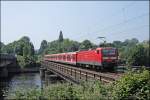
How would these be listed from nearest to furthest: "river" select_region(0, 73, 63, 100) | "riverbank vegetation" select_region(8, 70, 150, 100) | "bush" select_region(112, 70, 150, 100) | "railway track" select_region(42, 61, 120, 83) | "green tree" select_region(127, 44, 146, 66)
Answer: "riverbank vegetation" select_region(8, 70, 150, 100), "river" select_region(0, 73, 63, 100), "bush" select_region(112, 70, 150, 100), "railway track" select_region(42, 61, 120, 83), "green tree" select_region(127, 44, 146, 66)

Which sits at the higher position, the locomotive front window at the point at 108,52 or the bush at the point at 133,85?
the locomotive front window at the point at 108,52

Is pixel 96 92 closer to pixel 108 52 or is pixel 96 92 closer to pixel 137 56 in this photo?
pixel 108 52

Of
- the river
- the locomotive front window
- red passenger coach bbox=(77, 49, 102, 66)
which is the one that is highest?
the locomotive front window

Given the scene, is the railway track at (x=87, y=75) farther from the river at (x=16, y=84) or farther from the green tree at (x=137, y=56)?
the green tree at (x=137, y=56)

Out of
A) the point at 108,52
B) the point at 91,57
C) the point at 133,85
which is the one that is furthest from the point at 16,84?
the point at 133,85

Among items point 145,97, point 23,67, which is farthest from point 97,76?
point 23,67

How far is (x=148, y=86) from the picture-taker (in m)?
15.3

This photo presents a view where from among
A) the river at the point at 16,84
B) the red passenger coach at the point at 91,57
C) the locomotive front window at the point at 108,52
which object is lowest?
the river at the point at 16,84

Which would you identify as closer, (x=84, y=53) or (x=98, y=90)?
(x=98, y=90)

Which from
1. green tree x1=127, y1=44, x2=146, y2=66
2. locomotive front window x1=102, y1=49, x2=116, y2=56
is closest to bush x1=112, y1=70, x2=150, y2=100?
locomotive front window x1=102, y1=49, x2=116, y2=56

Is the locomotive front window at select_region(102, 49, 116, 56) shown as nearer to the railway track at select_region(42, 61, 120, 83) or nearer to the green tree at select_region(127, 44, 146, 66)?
the railway track at select_region(42, 61, 120, 83)

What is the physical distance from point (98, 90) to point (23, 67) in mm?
131177

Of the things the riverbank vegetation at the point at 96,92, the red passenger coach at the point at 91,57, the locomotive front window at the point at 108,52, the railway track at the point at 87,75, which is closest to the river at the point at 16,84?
the riverbank vegetation at the point at 96,92

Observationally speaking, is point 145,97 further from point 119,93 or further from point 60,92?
point 60,92
